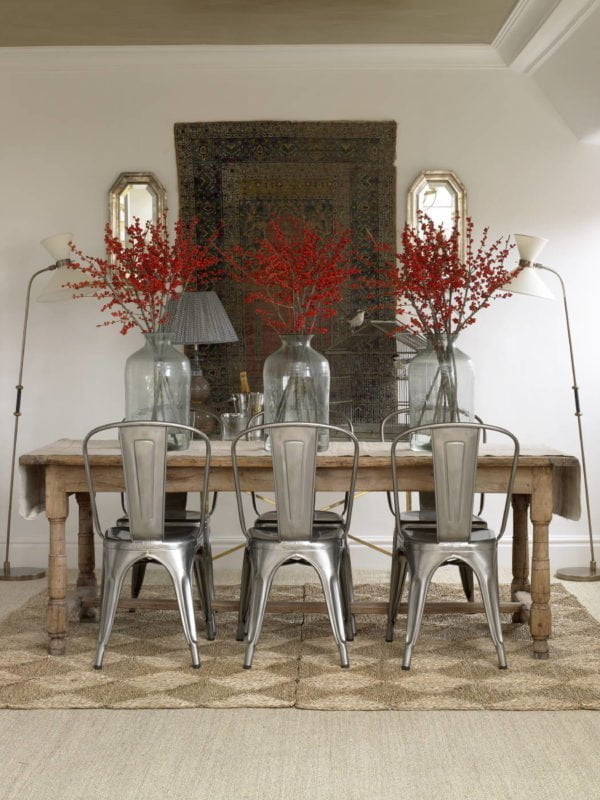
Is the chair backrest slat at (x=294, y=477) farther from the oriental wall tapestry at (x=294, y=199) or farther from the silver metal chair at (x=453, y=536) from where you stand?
the oriental wall tapestry at (x=294, y=199)

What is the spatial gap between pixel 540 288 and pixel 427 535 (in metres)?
1.88

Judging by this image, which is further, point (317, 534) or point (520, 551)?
point (520, 551)

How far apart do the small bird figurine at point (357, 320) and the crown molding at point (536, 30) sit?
1.63 metres

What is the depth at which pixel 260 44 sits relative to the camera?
5281 mm

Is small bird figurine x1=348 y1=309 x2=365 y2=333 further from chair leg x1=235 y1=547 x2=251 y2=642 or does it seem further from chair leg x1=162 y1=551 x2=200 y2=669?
chair leg x1=162 y1=551 x2=200 y2=669

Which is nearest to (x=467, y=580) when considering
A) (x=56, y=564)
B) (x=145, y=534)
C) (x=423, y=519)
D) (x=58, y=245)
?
(x=423, y=519)

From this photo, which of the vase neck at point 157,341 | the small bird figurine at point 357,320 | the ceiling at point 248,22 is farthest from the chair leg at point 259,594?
the ceiling at point 248,22

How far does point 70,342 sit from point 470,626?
9.18ft

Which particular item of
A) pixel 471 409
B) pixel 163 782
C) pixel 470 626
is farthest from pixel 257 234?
pixel 163 782

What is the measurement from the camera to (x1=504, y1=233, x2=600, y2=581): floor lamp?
4934 mm

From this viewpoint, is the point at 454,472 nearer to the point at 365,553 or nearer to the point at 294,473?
the point at 294,473

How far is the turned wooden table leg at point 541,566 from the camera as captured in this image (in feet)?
11.8

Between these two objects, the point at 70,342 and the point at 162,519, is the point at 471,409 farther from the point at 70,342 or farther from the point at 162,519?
the point at 70,342

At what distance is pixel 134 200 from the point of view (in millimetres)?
5414
